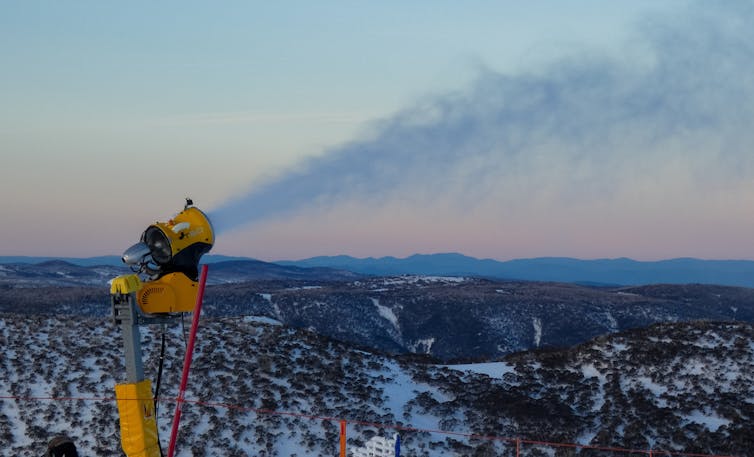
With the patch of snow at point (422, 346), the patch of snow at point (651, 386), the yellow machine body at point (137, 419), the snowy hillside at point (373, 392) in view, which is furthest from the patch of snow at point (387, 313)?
the yellow machine body at point (137, 419)

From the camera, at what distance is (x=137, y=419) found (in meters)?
8.22

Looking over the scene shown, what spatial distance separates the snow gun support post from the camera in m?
8.24

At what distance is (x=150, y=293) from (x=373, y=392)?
2460 cm

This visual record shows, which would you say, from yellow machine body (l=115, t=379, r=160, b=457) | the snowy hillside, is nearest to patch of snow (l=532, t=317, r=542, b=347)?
the snowy hillside

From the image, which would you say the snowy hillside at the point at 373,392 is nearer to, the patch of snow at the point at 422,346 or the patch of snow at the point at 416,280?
the patch of snow at the point at 422,346

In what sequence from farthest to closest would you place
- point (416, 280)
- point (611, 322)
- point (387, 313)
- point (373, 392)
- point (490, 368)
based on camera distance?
1. point (416, 280)
2. point (387, 313)
3. point (611, 322)
4. point (490, 368)
5. point (373, 392)

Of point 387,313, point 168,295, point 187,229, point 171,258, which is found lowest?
point 387,313

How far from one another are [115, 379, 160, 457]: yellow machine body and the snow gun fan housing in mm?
929

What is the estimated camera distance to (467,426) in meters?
29.5

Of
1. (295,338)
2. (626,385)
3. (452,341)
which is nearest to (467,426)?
(626,385)

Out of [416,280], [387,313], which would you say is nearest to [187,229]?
[387,313]

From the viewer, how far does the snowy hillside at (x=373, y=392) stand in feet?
86.1

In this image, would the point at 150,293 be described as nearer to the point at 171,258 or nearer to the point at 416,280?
the point at 171,258

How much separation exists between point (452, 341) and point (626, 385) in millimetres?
57651
